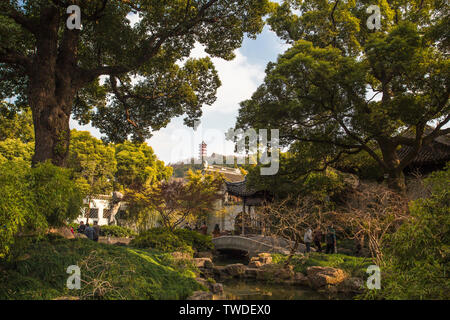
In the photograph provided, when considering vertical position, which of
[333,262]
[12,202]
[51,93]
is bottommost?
[333,262]

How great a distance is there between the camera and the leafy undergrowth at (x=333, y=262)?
1011 centimetres

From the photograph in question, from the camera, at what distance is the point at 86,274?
606 cm

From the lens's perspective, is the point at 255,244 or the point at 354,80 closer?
the point at 354,80

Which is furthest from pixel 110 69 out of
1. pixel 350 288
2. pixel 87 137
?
pixel 87 137

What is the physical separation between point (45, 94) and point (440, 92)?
441 inches

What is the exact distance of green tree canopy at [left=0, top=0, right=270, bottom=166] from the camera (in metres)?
8.69

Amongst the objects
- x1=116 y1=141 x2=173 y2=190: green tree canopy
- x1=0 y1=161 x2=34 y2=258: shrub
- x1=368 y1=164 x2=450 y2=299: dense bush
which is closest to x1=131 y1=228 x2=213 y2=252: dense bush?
x1=0 y1=161 x2=34 y2=258: shrub

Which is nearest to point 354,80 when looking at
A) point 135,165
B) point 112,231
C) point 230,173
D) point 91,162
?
point 112,231

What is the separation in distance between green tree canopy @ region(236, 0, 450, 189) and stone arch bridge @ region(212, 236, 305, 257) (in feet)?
12.5

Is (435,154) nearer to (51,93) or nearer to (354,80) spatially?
(354,80)

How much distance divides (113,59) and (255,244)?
31.3ft

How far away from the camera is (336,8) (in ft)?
43.6

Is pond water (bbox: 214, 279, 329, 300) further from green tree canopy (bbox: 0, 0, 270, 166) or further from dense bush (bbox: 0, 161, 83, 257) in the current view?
green tree canopy (bbox: 0, 0, 270, 166)
